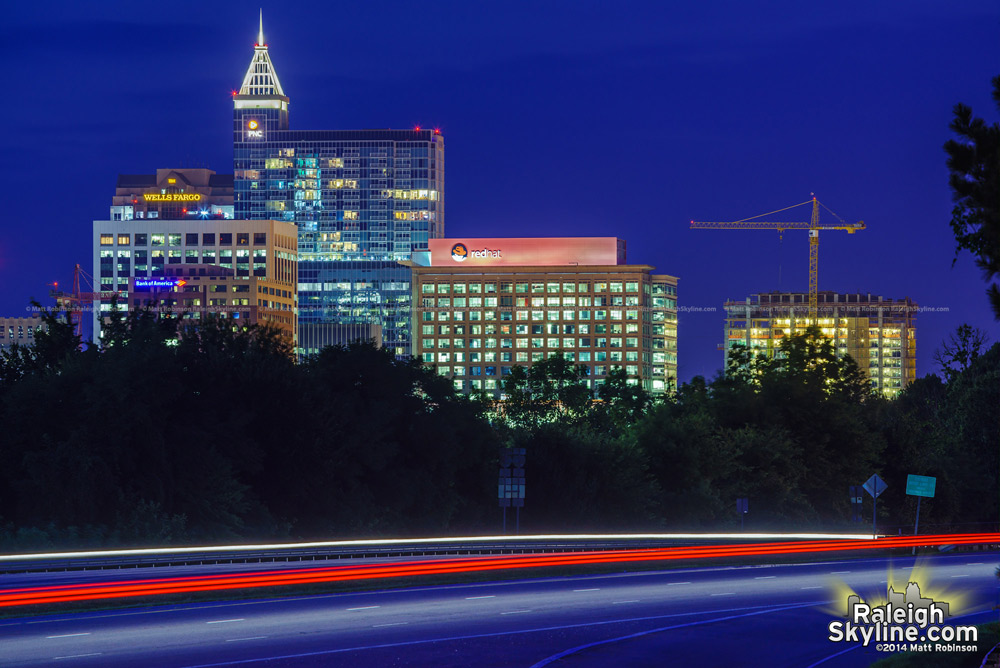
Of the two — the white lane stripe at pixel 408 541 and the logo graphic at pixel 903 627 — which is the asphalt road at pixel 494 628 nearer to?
the logo graphic at pixel 903 627

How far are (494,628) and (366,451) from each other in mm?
38949

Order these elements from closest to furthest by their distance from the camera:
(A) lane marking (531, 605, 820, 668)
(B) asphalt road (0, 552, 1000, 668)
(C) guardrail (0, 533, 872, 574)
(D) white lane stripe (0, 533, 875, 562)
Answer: (B) asphalt road (0, 552, 1000, 668) → (A) lane marking (531, 605, 820, 668) → (C) guardrail (0, 533, 872, 574) → (D) white lane stripe (0, 533, 875, 562)

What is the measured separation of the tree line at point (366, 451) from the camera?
196 ft

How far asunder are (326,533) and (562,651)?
3811cm

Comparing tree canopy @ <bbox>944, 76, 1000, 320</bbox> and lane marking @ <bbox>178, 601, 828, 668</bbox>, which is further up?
tree canopy @ <bbox>944, 76, 1000, 320</bbox>

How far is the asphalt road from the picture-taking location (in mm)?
27422

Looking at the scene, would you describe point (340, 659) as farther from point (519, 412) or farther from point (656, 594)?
point (519, 412)

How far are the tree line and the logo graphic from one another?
1212 inches

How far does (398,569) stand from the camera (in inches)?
1719

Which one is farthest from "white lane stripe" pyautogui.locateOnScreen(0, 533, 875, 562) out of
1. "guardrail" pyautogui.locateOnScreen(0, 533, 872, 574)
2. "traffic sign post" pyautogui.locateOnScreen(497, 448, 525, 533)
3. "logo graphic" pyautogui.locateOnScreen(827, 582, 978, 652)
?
"logo graphic" pyautogui.locateOnScreen(827, 582, 978, 652)

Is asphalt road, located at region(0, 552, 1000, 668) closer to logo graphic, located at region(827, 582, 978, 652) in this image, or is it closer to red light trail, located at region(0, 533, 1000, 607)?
logo graphic, located at region(827, 582, 978, 652)

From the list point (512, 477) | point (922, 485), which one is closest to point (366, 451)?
point (512, 477)

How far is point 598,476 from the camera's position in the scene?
79.9 m

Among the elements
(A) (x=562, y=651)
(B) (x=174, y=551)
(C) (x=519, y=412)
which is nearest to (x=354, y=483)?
(B) (x=174, y=551)
